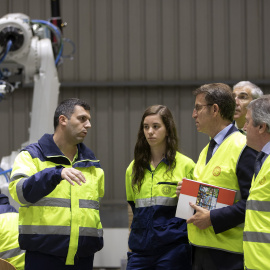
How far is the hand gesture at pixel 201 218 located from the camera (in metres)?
Result: 2.70

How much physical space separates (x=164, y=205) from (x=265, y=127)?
98 cm

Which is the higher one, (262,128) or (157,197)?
(262,128)

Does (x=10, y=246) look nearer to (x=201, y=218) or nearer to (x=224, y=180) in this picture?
(x=201, y=218)

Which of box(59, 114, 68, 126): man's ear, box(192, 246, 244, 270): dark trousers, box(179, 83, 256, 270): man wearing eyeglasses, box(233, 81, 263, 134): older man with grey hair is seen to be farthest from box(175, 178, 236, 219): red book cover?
box(233, 81, 263, 134): older man with grey hair

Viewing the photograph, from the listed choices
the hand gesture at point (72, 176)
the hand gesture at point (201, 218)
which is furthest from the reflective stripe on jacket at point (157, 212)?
the hand gesture at point (72, 176)

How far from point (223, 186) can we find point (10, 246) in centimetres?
170

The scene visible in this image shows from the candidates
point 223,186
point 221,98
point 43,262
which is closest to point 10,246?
point 43,262

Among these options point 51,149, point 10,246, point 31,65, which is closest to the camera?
point 51,149

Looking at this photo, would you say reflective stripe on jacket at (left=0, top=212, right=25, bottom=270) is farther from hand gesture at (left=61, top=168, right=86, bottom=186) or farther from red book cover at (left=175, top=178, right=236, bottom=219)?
red book cover at (left=175, top=178, right=236, bottom=219)

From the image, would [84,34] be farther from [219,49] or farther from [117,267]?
[117,267]

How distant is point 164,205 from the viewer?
3107mm

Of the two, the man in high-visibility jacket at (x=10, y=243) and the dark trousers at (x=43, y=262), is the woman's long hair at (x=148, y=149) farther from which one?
the man in high-visibility jacket at (x=10, y=243)

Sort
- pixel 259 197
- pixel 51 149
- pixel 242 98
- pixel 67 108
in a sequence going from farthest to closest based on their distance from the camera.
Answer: pixel 242 98 → pixel 67 108 → pixel 51 149 → pixel 259 197

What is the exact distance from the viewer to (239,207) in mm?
2637
